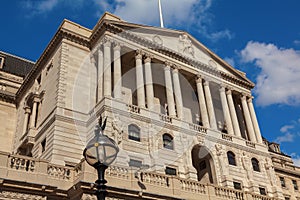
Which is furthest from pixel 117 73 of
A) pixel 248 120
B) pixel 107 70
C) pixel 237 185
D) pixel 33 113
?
pixel 248 120

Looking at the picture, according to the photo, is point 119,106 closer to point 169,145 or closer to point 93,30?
point 169,145

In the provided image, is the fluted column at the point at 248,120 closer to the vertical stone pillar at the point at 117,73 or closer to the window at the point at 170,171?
the window at the point at 170,171

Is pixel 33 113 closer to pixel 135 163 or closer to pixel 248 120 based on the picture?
pixel 135 163

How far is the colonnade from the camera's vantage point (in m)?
35.1

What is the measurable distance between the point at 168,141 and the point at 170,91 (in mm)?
6151

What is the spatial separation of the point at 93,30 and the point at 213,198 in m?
22.1

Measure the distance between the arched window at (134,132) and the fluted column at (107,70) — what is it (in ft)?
11.7

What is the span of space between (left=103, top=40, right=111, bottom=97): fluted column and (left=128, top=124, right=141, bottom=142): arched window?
11.7 feet

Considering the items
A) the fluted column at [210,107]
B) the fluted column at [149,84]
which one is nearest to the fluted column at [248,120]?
the fluted column at [210,107]

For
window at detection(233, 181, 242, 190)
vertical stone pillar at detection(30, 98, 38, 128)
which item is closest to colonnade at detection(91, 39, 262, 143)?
window at detection(233, 181, 242, 190)

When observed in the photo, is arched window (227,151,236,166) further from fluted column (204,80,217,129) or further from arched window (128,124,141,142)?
arched window (128,124,141,142)

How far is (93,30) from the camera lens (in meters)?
38.9

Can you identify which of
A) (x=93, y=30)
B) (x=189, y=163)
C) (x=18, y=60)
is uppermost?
(x=18, y=60)

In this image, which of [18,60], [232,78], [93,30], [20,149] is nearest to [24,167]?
[20,149]
